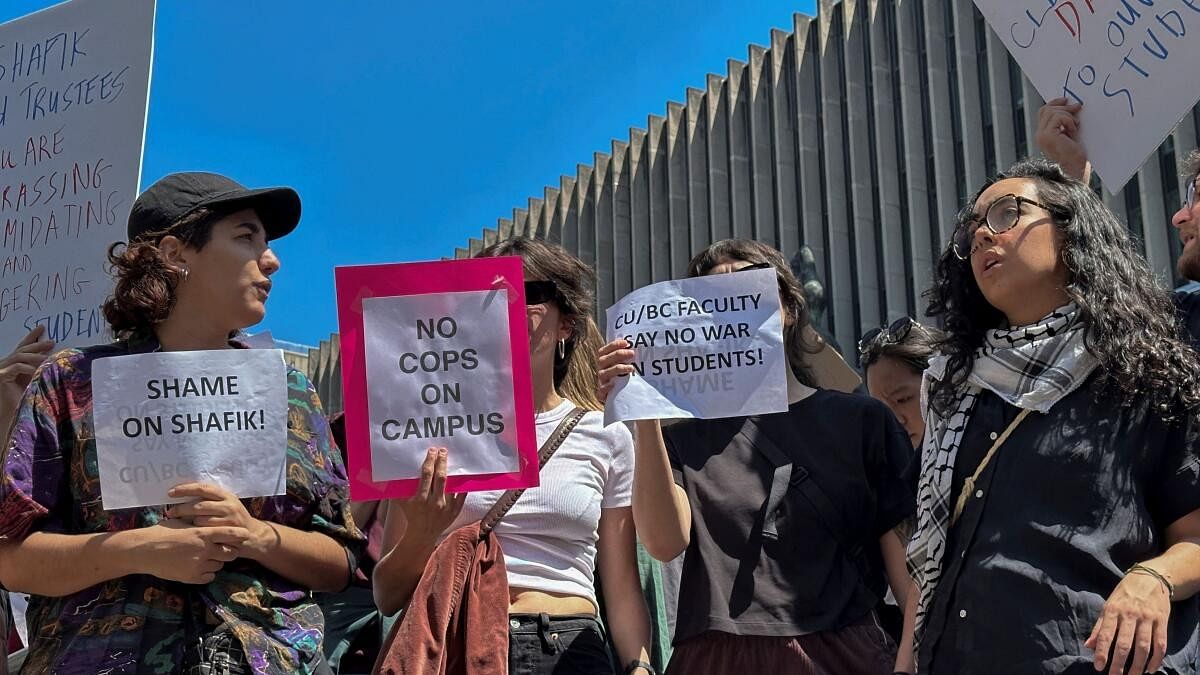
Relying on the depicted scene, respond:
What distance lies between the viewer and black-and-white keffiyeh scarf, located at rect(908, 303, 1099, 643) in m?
2.97

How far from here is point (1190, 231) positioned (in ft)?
11.2

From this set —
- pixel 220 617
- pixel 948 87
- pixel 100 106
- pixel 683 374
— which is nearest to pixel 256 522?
pixel 220 617

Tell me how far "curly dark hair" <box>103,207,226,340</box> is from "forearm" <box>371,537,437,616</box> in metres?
0.74

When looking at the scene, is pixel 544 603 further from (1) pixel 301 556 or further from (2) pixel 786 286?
(2) pixel 786 286

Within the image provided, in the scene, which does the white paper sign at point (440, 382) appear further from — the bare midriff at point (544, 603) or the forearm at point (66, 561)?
the forearm at point (66, 561)

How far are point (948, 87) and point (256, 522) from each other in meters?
37.0

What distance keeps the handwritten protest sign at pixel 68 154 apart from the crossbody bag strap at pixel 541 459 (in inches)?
66.0

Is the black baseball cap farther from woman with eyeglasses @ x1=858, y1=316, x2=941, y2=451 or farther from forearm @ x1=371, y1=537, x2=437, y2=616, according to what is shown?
woman with eyeglasses @ x1=858, y1=316, x2=941, y2=451

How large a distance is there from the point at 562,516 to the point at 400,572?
45 centimetres

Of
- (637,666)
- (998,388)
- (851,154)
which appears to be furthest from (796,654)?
(851,154)

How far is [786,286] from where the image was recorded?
399 centimetres

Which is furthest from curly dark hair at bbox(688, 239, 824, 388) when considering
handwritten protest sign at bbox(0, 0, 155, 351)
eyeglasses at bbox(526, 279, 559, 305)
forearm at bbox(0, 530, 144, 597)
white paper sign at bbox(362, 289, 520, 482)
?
handwritten protest sign at bbox(0, 0, 155, 351)

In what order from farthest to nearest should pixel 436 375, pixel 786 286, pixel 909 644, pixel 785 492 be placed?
pixel 786 286 → pixel 785 492 → pixel 909 644 → pixel 436 375

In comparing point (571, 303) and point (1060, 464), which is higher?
point (571, 303)
